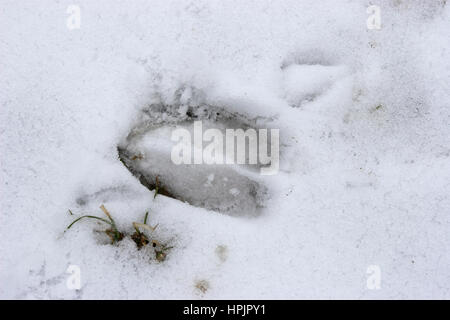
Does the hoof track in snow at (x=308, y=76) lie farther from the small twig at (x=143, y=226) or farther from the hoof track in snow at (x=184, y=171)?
the small twig at (x=143, y=226)

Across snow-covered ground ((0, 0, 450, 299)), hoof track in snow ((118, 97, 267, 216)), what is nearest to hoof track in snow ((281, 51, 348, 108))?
snow-covered ground ((0, 0, 450, 299))

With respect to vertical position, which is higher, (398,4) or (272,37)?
(398,4)

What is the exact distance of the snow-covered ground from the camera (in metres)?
1.56

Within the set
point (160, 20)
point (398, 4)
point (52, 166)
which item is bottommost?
point (52, 166)

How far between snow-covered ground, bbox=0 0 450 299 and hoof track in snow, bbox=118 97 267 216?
0.04 metres

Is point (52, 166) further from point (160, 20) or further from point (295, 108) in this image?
point (295, 108)

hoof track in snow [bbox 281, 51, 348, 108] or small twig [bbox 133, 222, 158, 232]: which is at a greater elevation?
hoof track in snow [bbox 281, 51, 348, 108]

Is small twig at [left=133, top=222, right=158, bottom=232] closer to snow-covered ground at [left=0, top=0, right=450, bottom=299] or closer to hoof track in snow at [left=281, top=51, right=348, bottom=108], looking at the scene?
snow-covered ground at [left=0, top=0, right=450, bottom=299]

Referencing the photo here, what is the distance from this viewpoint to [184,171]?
1.69 m

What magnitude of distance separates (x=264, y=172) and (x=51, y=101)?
1.01 metres

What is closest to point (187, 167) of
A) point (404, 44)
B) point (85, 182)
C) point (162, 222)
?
point (162, 222)

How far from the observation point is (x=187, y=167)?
1.69 meters

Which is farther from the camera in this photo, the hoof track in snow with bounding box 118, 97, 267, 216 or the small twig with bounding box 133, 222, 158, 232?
the hoof track in snow with bounding box 118, 97, 267, 216

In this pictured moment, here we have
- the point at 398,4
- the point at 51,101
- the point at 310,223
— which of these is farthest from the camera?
the point at 398,4
